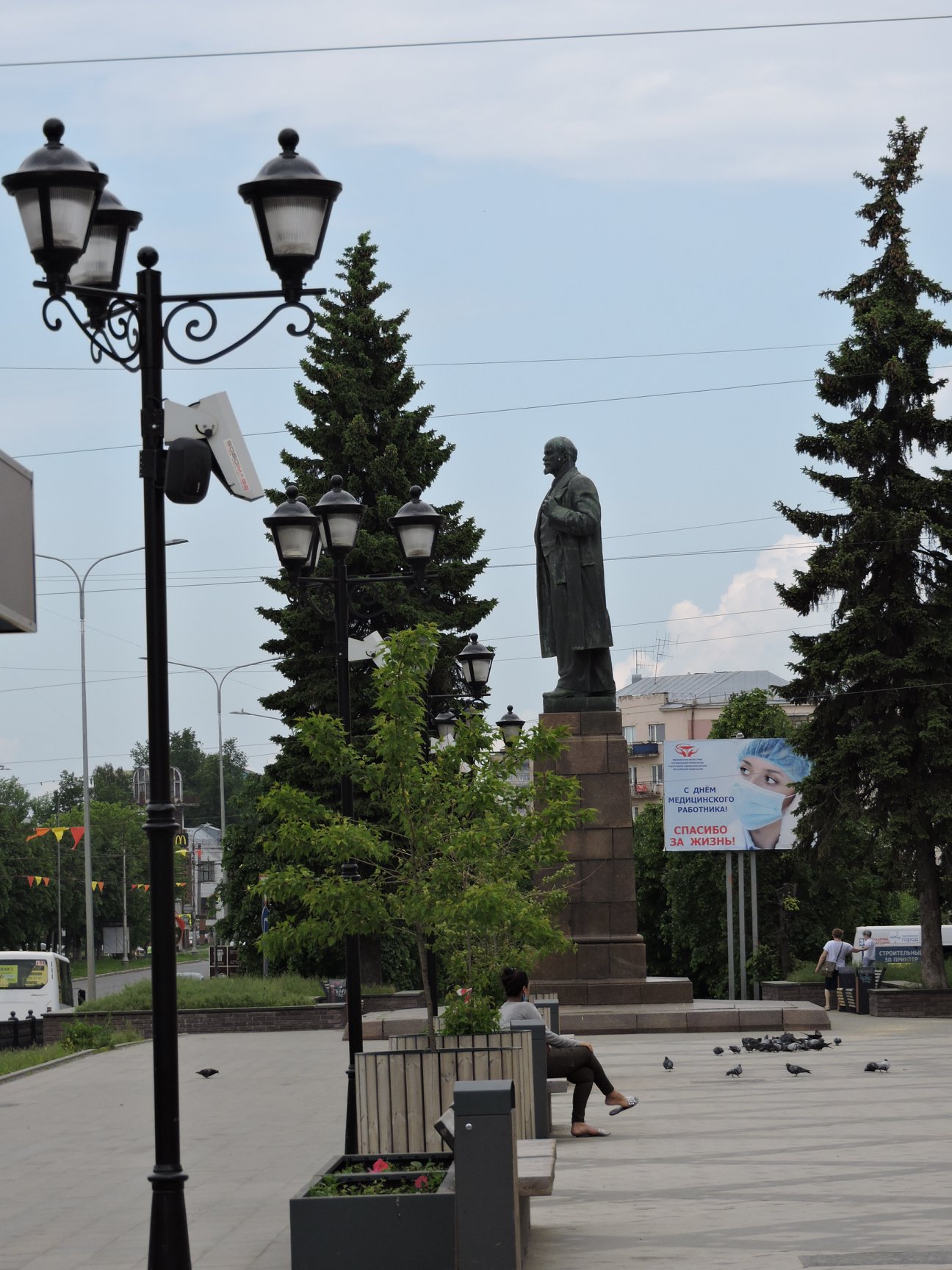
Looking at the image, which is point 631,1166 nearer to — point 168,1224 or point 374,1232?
point 374,1232

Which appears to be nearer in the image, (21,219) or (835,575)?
(21,219)

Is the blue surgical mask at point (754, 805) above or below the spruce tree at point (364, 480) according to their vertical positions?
below

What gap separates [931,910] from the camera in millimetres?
33219

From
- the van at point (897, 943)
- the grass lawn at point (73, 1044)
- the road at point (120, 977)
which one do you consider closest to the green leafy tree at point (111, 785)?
the road at point (120, 977)

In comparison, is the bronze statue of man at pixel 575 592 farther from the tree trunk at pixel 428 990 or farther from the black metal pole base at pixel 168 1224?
the black metal pole base at pixel 168 1224

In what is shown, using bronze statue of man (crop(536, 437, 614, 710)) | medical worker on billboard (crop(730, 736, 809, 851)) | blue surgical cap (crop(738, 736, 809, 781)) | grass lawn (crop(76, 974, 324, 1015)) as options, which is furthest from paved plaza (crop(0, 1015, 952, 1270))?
medical worker on billboard (crop(730, 736, 809, 851))

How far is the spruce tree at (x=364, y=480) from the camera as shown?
3609cm

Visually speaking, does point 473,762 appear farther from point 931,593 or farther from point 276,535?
point 931,593

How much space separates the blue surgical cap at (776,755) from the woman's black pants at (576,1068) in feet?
92.9

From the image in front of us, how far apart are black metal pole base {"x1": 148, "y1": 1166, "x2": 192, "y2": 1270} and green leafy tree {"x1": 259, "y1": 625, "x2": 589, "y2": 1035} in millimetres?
3163

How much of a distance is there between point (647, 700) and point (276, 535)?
3911 inches

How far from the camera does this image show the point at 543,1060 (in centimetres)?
1149

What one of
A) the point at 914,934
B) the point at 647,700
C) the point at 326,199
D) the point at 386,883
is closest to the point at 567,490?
the point at 386,883

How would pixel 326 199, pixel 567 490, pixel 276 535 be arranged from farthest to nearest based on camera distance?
pixel 567 490 → pixel 276 535 → pixel 326 199
